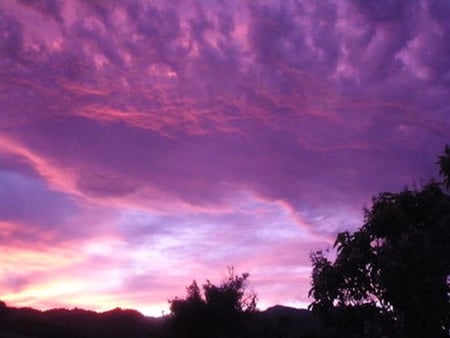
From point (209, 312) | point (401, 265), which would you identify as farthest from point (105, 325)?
point (401, 265)

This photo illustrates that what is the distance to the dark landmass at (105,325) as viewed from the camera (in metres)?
46.8

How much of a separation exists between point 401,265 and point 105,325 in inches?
1447

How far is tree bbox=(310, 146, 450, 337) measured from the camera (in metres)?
31.7

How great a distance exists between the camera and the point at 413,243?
105ft

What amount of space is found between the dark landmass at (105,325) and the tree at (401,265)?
10.1 metres

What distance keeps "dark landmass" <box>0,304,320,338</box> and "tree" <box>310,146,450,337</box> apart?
10148mm

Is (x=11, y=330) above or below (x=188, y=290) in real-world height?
below

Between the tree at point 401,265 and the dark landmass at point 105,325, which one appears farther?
the dark landmass at point 105,325

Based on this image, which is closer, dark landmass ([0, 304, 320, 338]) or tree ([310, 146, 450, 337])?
tree ([310, 146, 450, 337])

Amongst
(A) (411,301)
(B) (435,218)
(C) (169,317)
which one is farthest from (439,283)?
(C) (169,317)

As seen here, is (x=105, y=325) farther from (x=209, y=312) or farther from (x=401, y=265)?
(x=401, y=265)

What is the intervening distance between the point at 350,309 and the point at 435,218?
763 centimetres

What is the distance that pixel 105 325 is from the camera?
A: 58.8 meters

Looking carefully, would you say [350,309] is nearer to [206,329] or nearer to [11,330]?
[206,329]
